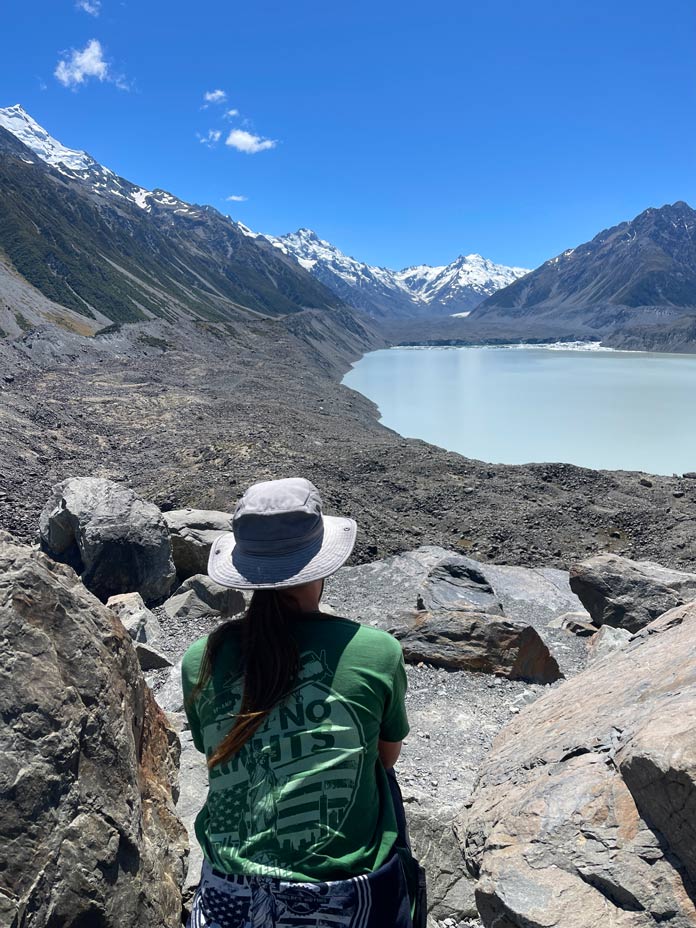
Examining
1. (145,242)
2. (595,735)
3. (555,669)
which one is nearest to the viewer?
(595,735)

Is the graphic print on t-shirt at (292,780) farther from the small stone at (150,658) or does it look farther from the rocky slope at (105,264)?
the rocky slope at (105,264)

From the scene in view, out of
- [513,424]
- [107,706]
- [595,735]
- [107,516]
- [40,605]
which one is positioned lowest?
[513,424]

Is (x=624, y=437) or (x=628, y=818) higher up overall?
(x=628, y=818)

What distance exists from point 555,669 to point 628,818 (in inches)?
186

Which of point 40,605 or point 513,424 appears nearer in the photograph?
point 40,605

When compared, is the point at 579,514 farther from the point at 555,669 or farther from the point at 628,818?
the point at 628,818

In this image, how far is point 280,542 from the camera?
2.33 metres

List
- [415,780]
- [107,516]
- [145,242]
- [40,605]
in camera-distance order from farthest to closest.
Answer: [145,242]
[107,516]
[415,780]
[40,605]

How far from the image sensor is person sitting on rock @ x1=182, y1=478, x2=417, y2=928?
200 cm

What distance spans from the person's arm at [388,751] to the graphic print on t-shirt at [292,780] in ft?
1.13

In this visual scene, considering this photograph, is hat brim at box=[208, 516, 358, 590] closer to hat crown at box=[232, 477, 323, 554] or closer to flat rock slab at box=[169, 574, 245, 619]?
hat crown at box=[232, 477, 323, 554]

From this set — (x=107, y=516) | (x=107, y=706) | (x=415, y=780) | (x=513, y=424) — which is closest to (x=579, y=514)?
(x=107, y=516)

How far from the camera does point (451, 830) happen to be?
3.76m

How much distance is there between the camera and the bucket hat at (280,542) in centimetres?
229
